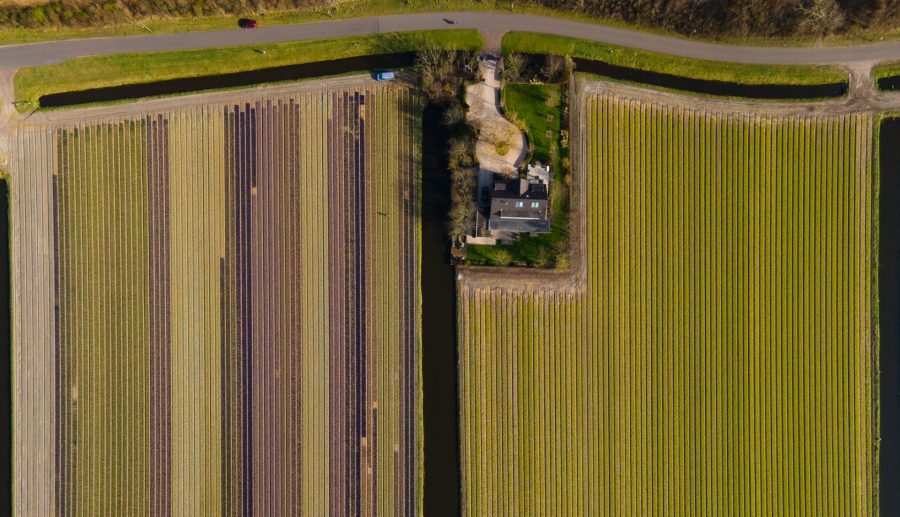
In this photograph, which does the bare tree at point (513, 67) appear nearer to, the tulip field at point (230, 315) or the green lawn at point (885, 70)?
the tulip field at point (230, 315)

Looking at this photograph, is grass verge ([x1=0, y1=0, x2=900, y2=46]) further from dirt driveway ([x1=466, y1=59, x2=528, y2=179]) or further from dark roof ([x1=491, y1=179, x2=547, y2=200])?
dark roof ([x1=491, y1=179, x2=547, y2=200])

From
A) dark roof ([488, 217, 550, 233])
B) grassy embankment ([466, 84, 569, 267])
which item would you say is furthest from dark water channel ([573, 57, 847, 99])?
dark roof ([488, 217, 550, 233])

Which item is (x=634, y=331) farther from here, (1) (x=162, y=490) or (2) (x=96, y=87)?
(2) (x=96, y=87)

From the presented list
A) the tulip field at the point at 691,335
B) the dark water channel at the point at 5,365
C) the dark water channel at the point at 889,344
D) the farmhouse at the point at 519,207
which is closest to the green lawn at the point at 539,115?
the tulip field at the point at 691,335

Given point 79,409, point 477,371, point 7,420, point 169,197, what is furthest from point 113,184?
point 477,371

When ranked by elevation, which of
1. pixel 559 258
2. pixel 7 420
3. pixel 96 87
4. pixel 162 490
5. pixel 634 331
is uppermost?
pixel 96 87

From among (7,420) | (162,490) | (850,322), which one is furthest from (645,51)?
(7,420)

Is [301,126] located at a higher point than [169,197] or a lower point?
higher
